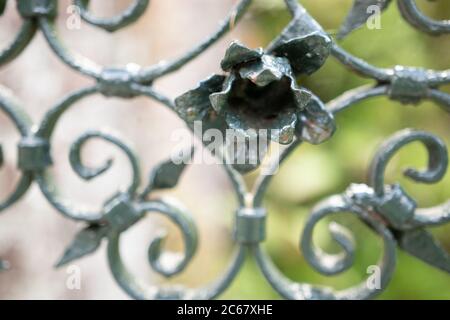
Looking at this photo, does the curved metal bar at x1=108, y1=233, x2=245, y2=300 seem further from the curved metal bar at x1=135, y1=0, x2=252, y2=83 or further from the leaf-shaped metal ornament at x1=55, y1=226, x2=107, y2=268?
the curved metal bar at x1=135, y1=0, x2=252, y2=83

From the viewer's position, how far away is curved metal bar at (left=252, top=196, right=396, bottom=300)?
0.58 m

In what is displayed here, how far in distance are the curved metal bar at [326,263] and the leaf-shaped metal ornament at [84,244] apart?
17 centimetres

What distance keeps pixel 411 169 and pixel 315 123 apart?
0.14 meters

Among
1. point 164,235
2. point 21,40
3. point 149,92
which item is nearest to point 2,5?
point 21,40

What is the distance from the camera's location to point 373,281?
23.0 inches

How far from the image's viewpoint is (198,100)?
0.47 metres

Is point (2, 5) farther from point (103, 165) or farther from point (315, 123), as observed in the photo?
point (315, 123)

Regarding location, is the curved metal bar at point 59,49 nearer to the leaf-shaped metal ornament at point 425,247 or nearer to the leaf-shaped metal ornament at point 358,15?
the leaf-shaped metal ornament at point 358,15

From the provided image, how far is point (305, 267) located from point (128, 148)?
0.84m

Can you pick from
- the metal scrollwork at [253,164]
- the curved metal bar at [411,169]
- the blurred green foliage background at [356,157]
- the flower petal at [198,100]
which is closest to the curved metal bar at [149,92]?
the metal scrollwork at [253,164]

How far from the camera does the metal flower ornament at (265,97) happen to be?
428mm

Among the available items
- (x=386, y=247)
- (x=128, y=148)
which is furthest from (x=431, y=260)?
(x=128, y=148)
